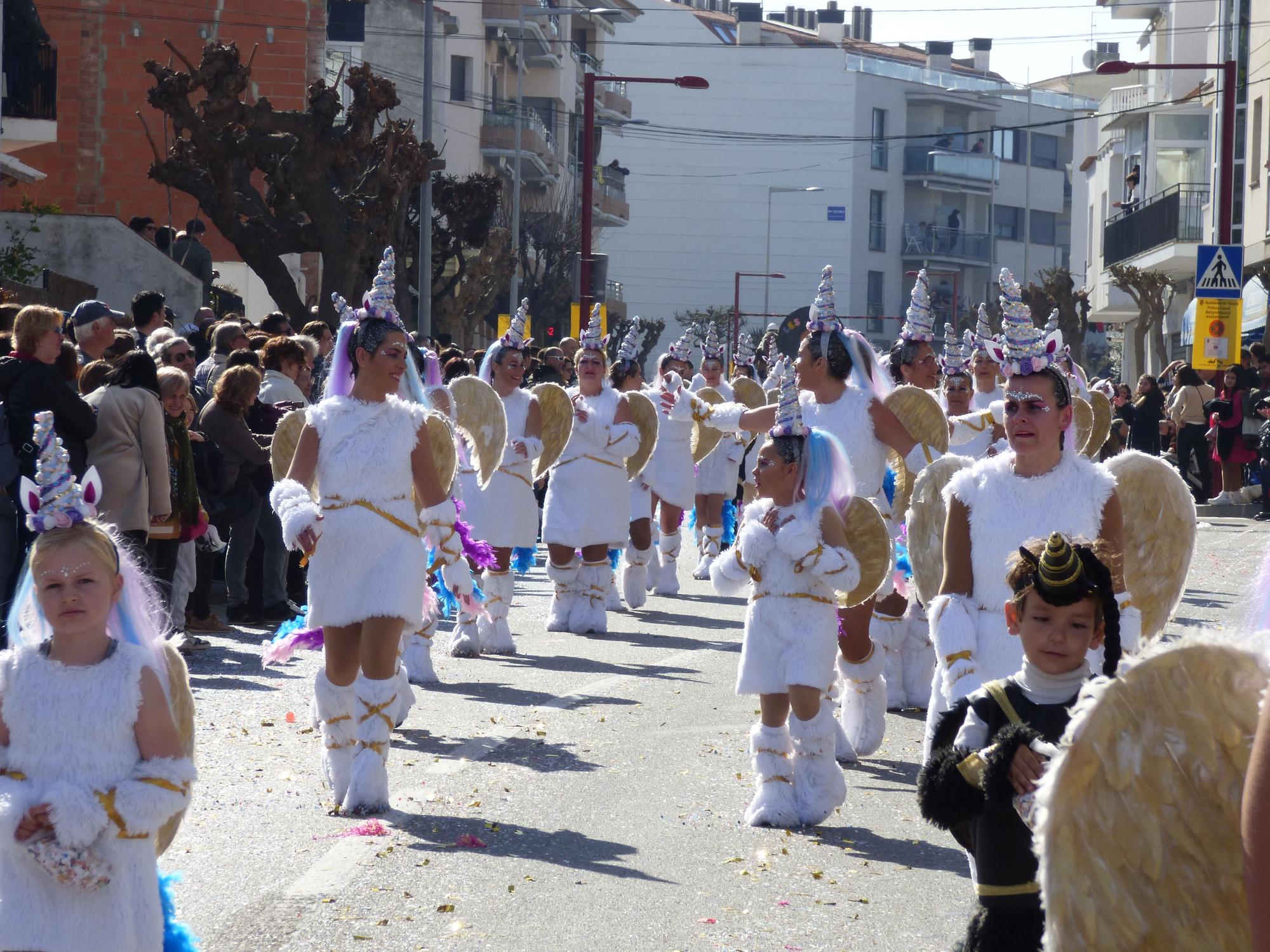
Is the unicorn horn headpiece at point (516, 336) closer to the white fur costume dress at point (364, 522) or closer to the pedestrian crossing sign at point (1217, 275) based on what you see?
the white fur costume dress at point (364, 522)

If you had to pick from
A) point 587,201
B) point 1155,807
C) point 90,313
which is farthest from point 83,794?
point 587,201

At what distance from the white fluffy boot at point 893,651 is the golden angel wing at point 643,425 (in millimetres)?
4313

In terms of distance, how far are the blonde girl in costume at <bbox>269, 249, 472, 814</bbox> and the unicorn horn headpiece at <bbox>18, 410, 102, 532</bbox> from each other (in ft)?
8.75

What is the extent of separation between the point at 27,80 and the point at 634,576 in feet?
54.8

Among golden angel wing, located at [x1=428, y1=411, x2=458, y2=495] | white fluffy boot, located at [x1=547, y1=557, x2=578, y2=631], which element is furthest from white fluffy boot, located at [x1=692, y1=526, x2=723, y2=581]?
golden angel wing, located at [x1=428, y1=411, x2=458, y2=495]

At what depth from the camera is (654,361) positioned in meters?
87.4

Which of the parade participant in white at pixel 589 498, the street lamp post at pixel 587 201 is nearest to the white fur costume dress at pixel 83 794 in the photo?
the parade participant in white at pixel 589 498

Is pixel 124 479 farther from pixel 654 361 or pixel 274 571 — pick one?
pixel 654 361

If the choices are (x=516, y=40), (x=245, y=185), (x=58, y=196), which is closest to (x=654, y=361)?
(x=516, y=40)

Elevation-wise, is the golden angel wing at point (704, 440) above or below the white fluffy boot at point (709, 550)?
above

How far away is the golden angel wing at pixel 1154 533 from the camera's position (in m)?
6.38

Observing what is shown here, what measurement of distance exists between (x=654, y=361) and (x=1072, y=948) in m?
84.8

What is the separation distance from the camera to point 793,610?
7066 mm

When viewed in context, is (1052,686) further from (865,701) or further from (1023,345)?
(865,701)
